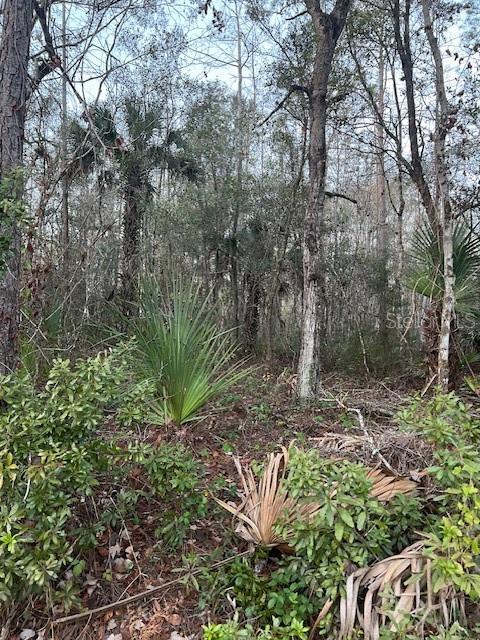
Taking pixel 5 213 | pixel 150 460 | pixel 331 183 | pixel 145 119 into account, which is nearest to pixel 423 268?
pixel 150 460

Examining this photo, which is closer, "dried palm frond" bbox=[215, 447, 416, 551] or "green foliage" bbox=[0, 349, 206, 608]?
"green foliage" bbox=[0, 349, 206, 608]

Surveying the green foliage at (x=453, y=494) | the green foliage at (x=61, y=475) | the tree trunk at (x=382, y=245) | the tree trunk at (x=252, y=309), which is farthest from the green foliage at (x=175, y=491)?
the tree trunk at (x=252, y=309)

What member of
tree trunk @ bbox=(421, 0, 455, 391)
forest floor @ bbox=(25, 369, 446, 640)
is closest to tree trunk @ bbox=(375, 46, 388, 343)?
tree trunk @ bbox=(421, 0, 455, 391)

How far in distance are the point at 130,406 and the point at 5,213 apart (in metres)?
1.21

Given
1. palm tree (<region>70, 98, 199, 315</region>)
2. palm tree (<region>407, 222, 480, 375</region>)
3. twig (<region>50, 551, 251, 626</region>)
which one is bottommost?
twig (<region>50, 551, 251, 626</region>)

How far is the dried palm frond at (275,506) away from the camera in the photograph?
2201mm

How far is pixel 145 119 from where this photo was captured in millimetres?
10078

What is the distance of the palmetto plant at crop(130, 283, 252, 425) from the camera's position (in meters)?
3.45

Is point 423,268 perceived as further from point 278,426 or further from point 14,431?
point 14,431

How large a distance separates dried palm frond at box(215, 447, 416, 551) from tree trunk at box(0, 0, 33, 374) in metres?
1.77

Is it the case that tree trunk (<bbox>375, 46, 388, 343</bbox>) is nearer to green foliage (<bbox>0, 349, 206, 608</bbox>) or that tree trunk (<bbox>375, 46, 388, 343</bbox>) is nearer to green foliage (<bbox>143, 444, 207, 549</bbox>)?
green foliage (<bbox>143, 444, 207, 549</bbox>)

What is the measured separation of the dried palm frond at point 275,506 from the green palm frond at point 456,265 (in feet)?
11.3

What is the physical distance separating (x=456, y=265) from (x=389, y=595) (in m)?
4.48

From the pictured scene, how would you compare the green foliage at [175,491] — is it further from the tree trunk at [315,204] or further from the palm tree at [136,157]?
the palm tree at [136,157]
